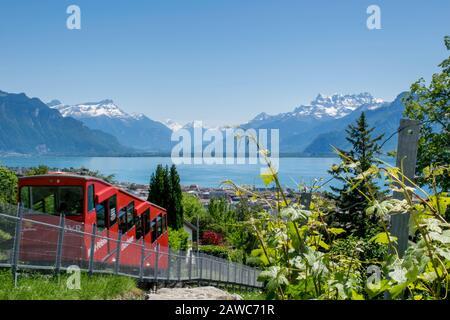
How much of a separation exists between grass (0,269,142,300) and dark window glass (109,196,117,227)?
410 centimetres

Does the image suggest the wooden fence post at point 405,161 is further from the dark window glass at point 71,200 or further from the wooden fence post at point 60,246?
the dark window glass at point 71,200

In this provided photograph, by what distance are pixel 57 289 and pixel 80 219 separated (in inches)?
269

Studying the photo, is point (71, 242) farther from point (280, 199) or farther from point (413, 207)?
point (413, 207)

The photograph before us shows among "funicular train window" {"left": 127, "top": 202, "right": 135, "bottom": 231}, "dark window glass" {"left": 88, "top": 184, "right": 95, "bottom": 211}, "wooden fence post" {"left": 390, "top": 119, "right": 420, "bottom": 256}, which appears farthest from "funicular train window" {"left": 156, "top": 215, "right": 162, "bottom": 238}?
"wooden fence post" {"left": 390, "top": 119, "right": 420, "bottom": 256}

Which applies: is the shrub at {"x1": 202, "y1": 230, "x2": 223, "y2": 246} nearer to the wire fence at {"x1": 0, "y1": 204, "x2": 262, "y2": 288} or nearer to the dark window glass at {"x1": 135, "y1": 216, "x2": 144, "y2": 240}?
the wire fence at {"x1": 0, "y1": 204, "x2": 262, "y2": 288}

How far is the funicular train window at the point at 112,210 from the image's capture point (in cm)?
1728

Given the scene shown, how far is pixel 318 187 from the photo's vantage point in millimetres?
2832

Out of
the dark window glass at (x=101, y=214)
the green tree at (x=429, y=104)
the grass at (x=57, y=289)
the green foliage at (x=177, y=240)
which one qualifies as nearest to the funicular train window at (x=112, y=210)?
the dark window glass at (x=101, y=214)

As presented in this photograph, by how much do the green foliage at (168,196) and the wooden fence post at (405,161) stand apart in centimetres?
6046

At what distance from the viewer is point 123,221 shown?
1848 cm

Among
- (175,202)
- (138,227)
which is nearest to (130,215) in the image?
(138,227)

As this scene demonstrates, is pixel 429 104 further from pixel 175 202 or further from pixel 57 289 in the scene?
pixel 175 202

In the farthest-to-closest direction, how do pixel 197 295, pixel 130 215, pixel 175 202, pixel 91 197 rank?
1. pixel 175 202
2. pixel 130 215
3. pixel 91 197
4. pixel 197 295
